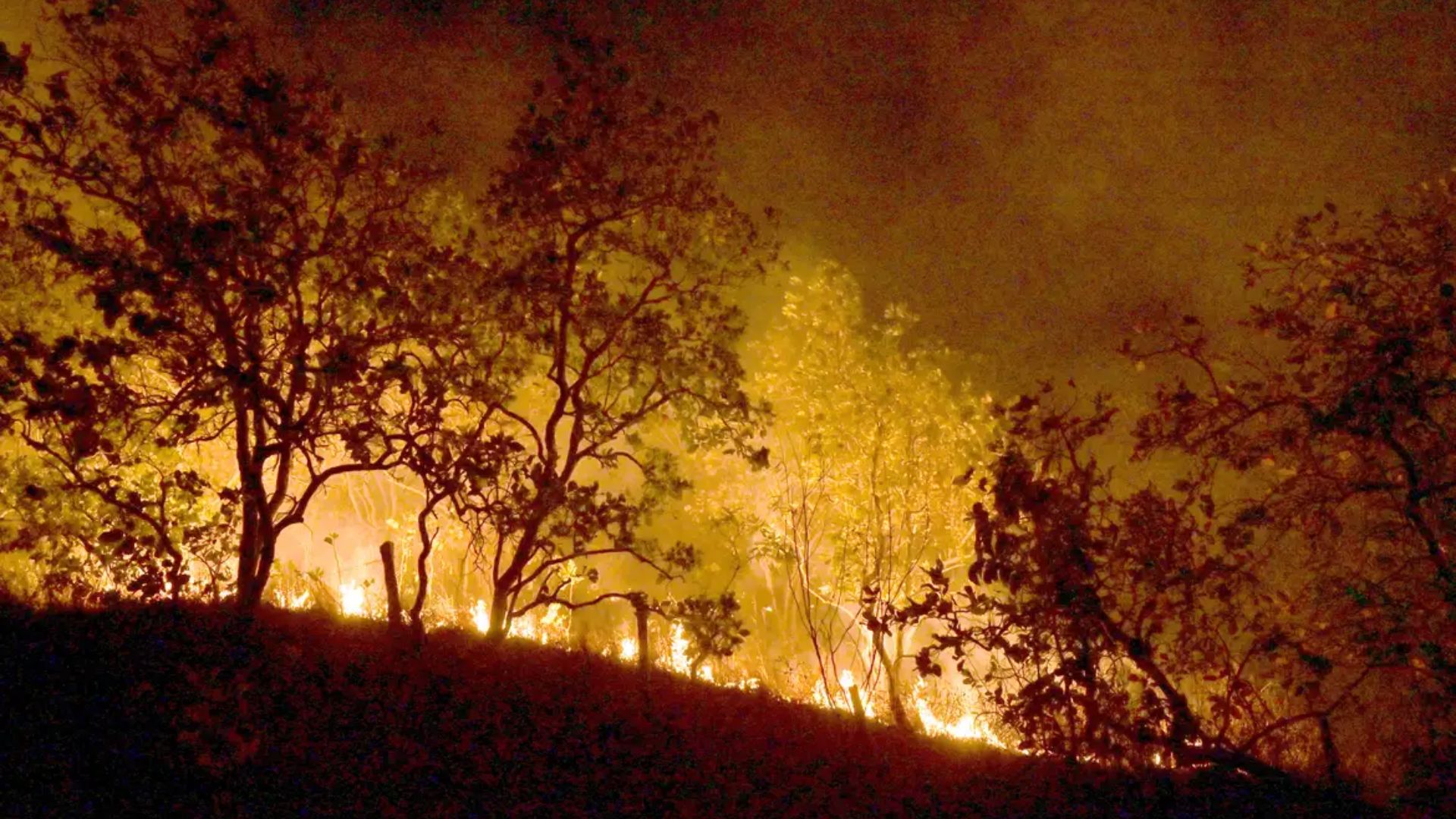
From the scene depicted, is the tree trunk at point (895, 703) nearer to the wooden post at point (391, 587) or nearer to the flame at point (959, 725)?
the flame at point (959, 725)

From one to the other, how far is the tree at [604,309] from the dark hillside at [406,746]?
5.94 feet

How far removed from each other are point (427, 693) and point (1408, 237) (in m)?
9.48

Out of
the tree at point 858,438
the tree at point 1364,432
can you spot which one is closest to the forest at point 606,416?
the tree at point 1364,432

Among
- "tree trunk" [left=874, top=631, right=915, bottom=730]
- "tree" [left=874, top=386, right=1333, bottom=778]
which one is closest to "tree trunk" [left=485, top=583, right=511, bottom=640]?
→ "tree trunk" [left=874, top=631, right=915, bottom=730]

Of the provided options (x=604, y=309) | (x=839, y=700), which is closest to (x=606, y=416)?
(x=604, y=309)

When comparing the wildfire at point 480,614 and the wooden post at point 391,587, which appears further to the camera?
the wildfire at point 480,614

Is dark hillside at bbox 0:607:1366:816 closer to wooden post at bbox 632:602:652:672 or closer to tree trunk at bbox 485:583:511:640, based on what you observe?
tree trunk at bbox 485:583:511:640

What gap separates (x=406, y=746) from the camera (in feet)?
22.9

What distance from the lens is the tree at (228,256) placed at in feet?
21.7

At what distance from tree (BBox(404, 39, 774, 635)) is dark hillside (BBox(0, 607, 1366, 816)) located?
5.94 ft

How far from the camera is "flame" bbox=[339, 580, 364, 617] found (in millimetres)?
12267

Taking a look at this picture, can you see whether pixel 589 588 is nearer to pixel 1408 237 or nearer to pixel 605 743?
pixel 605 743

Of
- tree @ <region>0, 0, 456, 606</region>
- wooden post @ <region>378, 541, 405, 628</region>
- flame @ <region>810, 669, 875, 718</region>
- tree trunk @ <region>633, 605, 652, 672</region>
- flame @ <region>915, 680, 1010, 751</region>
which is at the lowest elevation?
flame @ <region>915, 680, 1010, 751</region>

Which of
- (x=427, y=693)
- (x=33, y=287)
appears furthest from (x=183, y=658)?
(x=33, y=287)
